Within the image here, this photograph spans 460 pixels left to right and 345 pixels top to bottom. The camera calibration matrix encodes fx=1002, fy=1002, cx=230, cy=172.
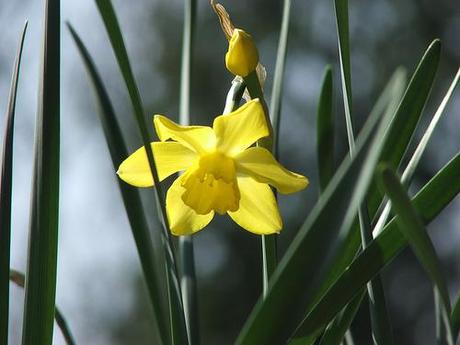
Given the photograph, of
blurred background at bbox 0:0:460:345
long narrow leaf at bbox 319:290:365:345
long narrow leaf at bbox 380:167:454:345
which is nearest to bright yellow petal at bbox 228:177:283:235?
long narrow leaf at bbox 319:290:365:345

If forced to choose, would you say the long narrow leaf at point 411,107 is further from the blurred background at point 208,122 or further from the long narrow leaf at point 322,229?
the blurred background at point 208,122

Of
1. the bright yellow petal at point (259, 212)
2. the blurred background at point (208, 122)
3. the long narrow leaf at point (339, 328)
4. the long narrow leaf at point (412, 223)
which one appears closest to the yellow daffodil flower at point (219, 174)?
the bright yellow petal at point (259, 212)

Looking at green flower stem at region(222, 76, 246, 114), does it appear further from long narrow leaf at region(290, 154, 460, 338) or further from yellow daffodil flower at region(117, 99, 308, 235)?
long narrow leaf at region(290, 154, 460, 338)

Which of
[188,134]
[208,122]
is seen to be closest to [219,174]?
[188,134]

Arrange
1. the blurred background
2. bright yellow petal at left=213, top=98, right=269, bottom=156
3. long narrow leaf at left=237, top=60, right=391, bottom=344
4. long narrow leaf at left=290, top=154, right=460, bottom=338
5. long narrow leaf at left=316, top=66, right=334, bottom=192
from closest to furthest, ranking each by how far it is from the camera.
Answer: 1. long narrow leaf at left=237, top=60, right=391, bottom=344
2. long narrow leaf at left=290, top=154, right=460, bottom=338
3. bright yellow petal at left=213, top=98, right=269, bottom=156
4. long narrow leaf at left=316, top=66, right=334, bottom=192
5. the blurred background

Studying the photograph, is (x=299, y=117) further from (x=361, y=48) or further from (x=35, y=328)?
(x=35, y=328)

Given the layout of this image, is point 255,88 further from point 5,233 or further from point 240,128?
point 5,233
